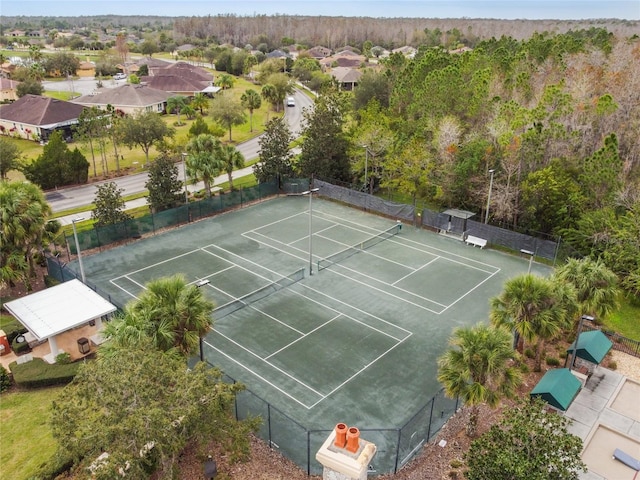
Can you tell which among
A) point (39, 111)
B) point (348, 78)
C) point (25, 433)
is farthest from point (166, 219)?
point (348, 78)

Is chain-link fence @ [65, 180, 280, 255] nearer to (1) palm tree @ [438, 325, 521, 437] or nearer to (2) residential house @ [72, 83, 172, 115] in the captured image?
(1) palm tree @ [438, 325, 521, 437]

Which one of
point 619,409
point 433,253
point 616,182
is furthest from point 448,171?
point 619,409

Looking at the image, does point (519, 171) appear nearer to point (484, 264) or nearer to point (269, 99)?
point (484, 264)

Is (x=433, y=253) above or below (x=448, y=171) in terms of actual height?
below

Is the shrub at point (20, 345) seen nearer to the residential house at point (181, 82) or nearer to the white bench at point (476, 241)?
the white bench at point (476, 241)

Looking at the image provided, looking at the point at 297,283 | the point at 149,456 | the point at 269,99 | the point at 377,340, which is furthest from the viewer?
the point at 269,99

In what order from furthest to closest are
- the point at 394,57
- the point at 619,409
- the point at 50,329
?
the point at 394,57 < the point at 50,329 < the point at 619,409

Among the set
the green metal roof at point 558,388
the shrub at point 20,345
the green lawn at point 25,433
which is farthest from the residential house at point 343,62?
the green lawn at point 25,433
